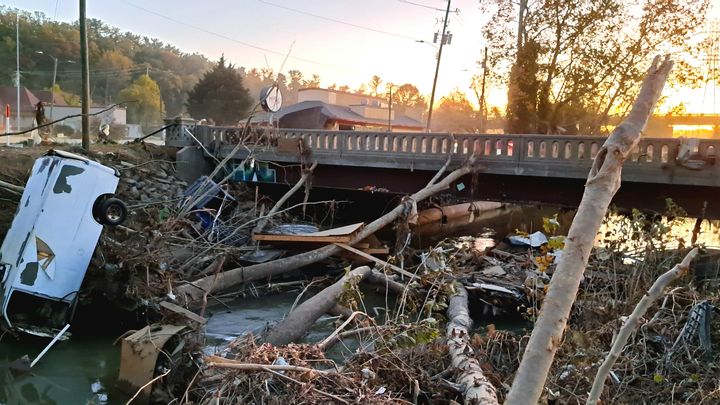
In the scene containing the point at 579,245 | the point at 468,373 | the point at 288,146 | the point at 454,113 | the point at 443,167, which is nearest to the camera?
the point at 579,245

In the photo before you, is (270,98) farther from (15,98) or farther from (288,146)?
(15,98)

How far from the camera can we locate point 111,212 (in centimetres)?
852

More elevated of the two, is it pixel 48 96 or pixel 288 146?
pixel 48 96

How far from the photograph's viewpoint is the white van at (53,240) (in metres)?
7.77

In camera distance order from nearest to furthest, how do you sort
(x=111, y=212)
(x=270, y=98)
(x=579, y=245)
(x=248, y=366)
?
(x=579, y=245) < (x=248, y=366) < (x=111, y=212) < (x=270, y=98)

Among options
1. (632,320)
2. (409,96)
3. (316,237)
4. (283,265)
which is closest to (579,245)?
(632,320)

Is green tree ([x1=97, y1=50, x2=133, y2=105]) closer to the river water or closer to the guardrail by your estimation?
the guardrail

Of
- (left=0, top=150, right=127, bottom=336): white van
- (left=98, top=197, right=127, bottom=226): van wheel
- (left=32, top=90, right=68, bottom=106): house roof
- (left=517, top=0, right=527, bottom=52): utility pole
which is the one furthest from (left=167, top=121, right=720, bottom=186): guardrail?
(left=32, top=90, right=68, bottom=106): house roof

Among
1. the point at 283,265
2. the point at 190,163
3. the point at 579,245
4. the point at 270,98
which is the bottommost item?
the point at 283,265

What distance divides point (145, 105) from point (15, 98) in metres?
11.5

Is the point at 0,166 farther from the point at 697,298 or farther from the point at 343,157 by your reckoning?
the point at 697,298

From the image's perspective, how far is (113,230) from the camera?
32.0 feet

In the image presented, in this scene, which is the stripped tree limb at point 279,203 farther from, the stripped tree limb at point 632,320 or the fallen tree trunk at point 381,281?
the stripped tree limb at point 632,320

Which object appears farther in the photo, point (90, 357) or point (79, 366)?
point (90, 357)
